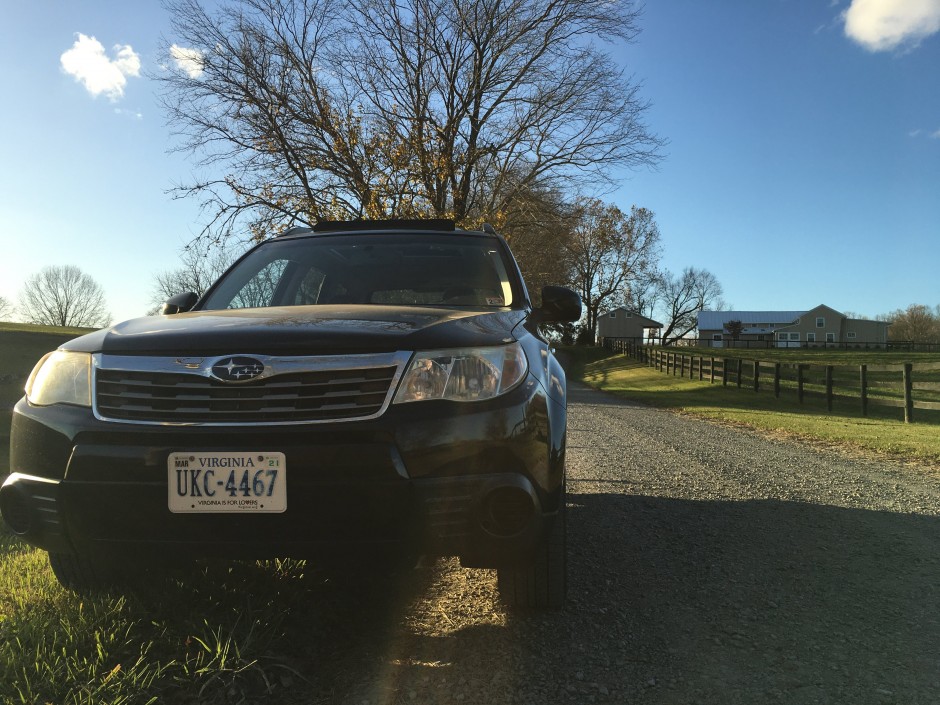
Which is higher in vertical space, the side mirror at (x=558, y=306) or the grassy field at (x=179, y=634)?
the side mirror at (x=558, y=306)

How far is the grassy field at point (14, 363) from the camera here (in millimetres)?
10485

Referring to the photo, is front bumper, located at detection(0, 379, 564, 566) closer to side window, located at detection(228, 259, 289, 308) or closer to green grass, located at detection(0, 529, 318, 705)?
green grass, located at detection(0, 529, 318, 705)

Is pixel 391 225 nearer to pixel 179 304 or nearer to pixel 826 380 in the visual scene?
pixel 179 304

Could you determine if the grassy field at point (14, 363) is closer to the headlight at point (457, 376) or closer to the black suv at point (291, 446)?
the black suv at point (291, 446)

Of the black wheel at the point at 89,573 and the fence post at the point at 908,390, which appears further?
the fence post at the point at 908,390

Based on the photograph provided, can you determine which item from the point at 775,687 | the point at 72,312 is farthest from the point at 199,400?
the point at 72,312

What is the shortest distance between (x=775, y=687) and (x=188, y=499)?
205 cm

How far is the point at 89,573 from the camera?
2736 millimetres

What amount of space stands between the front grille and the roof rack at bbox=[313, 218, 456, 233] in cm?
215

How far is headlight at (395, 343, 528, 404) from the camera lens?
2199 mm

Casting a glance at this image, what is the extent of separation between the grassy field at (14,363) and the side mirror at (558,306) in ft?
21.3

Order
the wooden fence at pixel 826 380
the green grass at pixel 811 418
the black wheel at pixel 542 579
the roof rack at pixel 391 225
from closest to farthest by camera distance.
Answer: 1. the black wheel at pixel 542 579
2. the roof rack at pixel 391 225
3. the green grass at pixel 811 418
4. the wooden fence at pixel 826 380

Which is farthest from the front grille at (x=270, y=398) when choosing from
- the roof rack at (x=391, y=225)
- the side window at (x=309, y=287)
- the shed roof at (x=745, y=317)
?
the shed roof at (x=745, y=317)

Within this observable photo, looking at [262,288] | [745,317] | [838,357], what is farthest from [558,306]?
[745,317]
